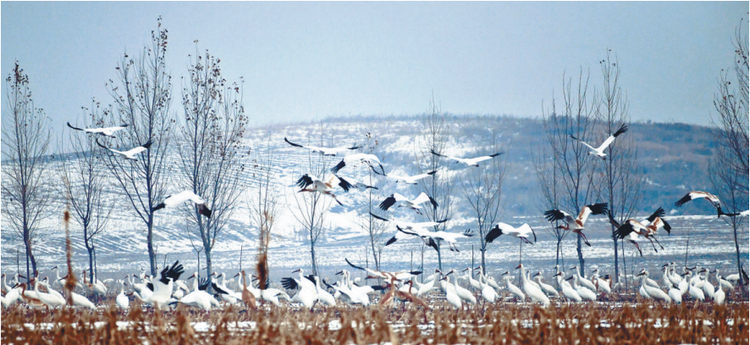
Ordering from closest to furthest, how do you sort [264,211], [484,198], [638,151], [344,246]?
Result: [264,211] < [484,198] < [344,246] < [638,151]

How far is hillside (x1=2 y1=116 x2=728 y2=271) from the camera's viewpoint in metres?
72.5

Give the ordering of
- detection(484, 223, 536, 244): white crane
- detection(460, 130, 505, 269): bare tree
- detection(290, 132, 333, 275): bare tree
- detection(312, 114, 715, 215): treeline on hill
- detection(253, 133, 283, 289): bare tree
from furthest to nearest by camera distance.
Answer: detection(312, 114, 715, 215): treeline on hill
detection(460, 130, 505, 269): bare tree
detection(290, 132, 333, 275): bare tree
detection(484, 223, 536, 244): white crane
detection(253, 133, 283, 289): bare tree

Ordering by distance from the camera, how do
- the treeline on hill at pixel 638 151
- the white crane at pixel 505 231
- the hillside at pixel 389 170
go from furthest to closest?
the treeline on hill at pixel 638 151 → the hillside at pixel 389 170 → the white crane at pixel 505 231

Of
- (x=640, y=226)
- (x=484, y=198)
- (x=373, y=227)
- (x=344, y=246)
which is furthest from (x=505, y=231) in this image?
(x=344, y=246)

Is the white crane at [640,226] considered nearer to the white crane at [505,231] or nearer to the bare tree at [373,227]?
the white crane at [505,231]

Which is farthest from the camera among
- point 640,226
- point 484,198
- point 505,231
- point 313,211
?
point 484,198

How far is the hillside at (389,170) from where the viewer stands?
Result: 72500mm

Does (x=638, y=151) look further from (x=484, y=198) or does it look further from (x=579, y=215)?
(x=579, y=215)

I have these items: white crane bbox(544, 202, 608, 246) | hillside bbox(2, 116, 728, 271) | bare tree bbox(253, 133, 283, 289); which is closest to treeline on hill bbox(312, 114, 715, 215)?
hillside bbox(2, 116, 728, 271)

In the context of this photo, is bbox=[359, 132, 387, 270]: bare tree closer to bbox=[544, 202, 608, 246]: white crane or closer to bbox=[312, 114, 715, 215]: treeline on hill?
bbox=[544, 202, 608, 246]: white crane

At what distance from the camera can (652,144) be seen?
125 metres

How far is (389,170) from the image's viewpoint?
120 metres

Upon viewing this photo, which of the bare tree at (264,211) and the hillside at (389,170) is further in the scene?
the hillside at (389,170)

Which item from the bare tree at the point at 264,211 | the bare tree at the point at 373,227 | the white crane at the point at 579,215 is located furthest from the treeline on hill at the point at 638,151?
the white crane at the point at 579,215
